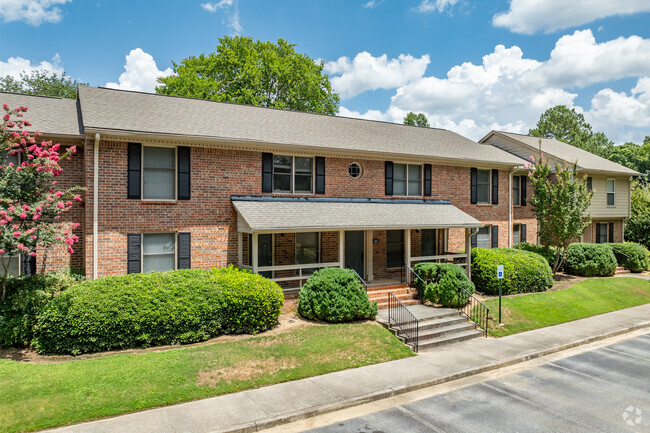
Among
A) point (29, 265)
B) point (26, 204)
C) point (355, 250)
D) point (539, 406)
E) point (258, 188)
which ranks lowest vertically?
point (539, 406)

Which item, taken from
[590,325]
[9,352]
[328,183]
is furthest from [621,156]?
[9,352]

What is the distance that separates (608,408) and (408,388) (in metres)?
3.76

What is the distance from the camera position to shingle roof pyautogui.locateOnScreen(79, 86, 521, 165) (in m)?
13.6

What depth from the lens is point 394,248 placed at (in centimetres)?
1750

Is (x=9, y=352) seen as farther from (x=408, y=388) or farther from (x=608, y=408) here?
(x=608, y=408)

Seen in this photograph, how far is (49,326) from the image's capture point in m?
9.18

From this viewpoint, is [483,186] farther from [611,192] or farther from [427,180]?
[611,192]

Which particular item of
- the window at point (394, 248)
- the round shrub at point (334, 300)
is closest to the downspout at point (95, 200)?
the round shrub at point (334, 300)

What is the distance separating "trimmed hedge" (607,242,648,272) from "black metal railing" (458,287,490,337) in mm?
14236

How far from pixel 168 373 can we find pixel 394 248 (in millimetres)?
11069

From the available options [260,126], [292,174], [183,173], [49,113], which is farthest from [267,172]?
[49,113]

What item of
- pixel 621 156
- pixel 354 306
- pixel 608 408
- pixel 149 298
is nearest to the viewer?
pixel 608 408

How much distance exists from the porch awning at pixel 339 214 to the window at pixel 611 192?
1448 cm

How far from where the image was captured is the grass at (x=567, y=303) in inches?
539
